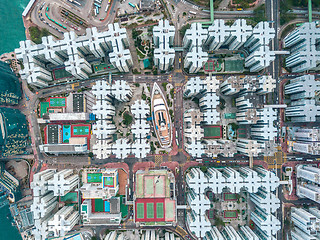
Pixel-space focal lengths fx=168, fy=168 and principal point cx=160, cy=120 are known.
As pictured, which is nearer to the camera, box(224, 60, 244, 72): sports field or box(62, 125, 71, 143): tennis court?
box(224, 60, 244, 72): sports field

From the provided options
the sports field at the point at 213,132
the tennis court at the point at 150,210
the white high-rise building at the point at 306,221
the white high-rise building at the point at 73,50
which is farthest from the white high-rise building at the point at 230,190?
the white high-rise building at the point at 73,50

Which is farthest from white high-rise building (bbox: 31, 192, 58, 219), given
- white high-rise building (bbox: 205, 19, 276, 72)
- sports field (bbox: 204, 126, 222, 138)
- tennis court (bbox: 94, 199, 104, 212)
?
white high-rise building (bbox: 205, 19, 276, 72)

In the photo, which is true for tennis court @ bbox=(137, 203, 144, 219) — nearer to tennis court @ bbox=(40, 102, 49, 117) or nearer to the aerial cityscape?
the aerial cityscape

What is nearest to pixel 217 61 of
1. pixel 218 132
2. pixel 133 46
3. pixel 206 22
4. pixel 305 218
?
pixel 206 22

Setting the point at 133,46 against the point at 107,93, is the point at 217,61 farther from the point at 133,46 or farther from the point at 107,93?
the point at 107,93

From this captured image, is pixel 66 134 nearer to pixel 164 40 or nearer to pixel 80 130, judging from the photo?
pixel 80 130

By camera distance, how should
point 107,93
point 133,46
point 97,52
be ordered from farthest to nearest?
point 133,46
point 97,52
point 107,93
